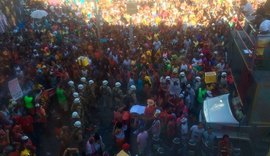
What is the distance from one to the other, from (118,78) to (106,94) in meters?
1.46

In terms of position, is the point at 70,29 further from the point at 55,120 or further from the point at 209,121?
the point at 209,121

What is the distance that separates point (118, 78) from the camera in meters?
13.6

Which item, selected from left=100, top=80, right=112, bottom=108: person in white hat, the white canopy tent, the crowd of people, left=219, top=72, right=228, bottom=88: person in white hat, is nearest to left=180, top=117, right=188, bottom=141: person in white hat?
the crowd of people

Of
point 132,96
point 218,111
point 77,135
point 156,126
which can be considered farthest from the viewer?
point 132,96

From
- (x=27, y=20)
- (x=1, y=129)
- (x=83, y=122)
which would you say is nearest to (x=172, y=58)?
(x=83, y=122)

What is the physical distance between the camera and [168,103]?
11484 mm

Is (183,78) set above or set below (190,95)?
above

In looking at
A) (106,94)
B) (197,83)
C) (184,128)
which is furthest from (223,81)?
(106,94)

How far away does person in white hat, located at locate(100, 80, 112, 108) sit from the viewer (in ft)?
40.1

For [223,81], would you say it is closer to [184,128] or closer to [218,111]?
[218,111]

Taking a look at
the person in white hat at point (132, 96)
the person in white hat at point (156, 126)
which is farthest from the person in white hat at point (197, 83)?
the person in white hat at point (156, 126)

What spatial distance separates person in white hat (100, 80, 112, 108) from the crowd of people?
0.12 feet

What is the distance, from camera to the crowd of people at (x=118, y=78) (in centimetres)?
1013

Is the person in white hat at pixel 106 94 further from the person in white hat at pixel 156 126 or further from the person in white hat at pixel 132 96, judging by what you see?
the person in white hat at pixel 156 126
